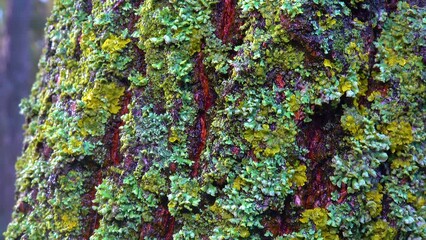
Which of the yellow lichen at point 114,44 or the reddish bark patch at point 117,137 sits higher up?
the yellow lichen at point 114,44

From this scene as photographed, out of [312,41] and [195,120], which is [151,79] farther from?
[312,41]

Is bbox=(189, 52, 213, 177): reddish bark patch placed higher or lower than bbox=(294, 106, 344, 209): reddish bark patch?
higher

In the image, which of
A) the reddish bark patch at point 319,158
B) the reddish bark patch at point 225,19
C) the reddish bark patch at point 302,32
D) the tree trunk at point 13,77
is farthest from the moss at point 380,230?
the tree trunk at point 13,77

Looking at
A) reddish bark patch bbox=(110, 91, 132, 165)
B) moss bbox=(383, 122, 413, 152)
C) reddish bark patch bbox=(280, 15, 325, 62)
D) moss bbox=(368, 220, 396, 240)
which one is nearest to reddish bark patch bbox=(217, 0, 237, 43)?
reddish bark patch bbox=(280, 15, 325, 62)

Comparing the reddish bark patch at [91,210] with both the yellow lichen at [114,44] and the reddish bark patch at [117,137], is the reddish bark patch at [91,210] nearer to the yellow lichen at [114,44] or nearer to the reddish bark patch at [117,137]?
the reddish bark patch at [117,137]

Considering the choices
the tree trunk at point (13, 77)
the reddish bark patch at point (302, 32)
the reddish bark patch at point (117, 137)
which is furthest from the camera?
the tree trunk at point (13, 77)

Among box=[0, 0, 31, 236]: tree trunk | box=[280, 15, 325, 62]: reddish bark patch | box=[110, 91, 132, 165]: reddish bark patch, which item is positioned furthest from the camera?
box=[0, 0, 31, 236]: tree trunk

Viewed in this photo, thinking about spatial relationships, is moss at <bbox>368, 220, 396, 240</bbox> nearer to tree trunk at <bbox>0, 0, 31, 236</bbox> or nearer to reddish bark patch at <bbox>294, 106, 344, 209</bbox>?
reddish bark patch at <bbox>294, 106, 344, 209</bbox>
